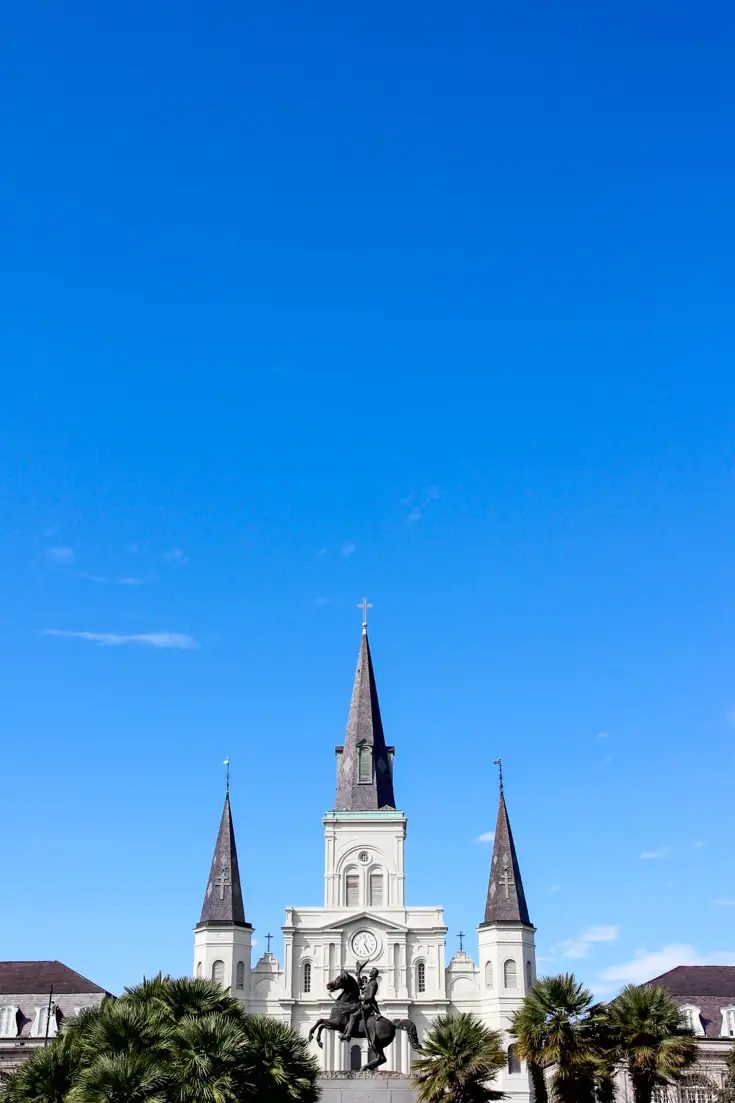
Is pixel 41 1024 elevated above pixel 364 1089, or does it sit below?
above

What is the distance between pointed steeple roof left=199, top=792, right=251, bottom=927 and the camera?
261ft

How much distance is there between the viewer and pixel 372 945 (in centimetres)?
8000

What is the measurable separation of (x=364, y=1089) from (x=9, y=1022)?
39.8 meters

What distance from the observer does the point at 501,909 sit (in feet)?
262

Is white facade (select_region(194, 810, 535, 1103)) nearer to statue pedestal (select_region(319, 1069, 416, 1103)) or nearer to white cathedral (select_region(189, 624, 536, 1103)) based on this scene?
white cathedral (select_region(189, 624, 536, 1103))

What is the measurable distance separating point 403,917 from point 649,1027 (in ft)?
155

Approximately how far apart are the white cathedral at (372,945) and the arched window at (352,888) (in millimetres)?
68

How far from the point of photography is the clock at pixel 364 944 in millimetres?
79688

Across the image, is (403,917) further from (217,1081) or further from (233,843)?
(217,1081)

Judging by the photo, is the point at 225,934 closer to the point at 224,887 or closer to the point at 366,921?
the point at 224,887

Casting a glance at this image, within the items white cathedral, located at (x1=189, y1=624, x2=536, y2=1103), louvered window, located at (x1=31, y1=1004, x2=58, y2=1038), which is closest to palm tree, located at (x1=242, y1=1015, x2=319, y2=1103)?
louvered window, located at (x1=31, y1=1004, x2=58, y2=1038)

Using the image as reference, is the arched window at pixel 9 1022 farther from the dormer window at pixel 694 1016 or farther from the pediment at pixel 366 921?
the dormer window at pixel 694 1016

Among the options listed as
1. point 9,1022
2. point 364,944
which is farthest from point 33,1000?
point 364,944

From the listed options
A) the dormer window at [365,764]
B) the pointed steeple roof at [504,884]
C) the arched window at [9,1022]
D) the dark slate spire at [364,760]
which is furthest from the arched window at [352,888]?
the arched window at [9,1022]
